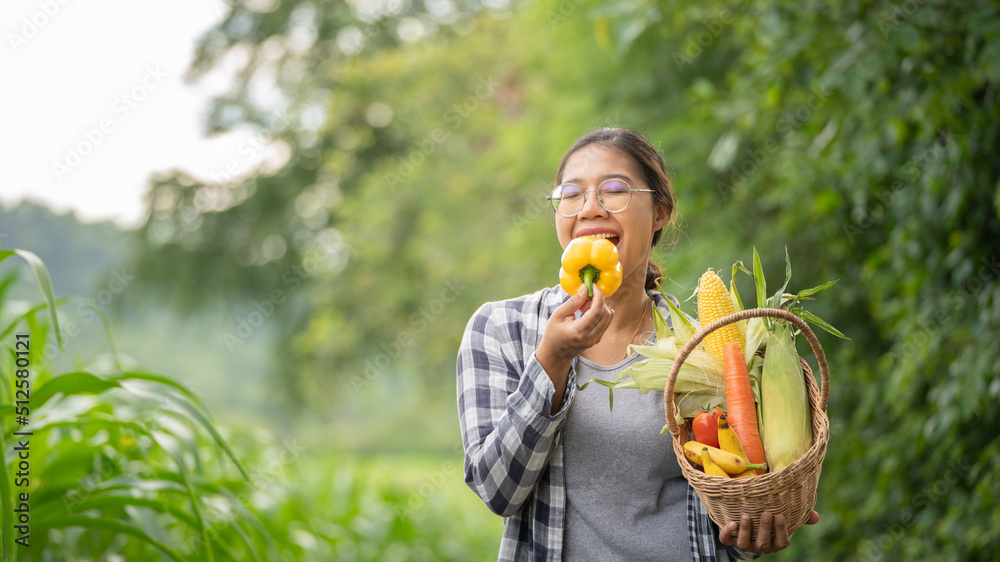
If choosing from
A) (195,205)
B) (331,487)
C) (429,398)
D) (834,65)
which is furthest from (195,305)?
(834,65)

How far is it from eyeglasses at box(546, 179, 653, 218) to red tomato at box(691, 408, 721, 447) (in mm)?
465

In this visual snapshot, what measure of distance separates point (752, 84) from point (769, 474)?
226 centimetres

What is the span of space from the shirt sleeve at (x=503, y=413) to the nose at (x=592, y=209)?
0.96 feet

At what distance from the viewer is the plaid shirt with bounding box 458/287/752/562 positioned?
1.50 meters

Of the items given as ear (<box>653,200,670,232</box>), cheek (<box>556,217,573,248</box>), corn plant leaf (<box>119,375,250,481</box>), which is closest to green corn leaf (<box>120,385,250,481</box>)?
corn plant leaf (<box>119,375,250,481</box>)

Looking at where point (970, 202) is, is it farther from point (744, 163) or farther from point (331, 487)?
point (331, 487)

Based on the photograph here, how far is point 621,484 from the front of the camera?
5.23 feet

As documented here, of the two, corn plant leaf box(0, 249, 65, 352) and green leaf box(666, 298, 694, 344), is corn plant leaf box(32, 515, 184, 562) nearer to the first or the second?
corn plant leaf box(0, 249, 65, 352)

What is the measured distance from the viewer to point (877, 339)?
3865 millimetres

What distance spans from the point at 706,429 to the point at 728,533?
198 mm

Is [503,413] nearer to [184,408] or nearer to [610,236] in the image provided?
[610,236]

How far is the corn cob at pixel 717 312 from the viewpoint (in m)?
1.61

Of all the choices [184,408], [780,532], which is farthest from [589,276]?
[184,408]

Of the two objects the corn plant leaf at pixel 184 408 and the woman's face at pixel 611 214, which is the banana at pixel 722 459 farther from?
the corn plant leaf at pixel 184 408
